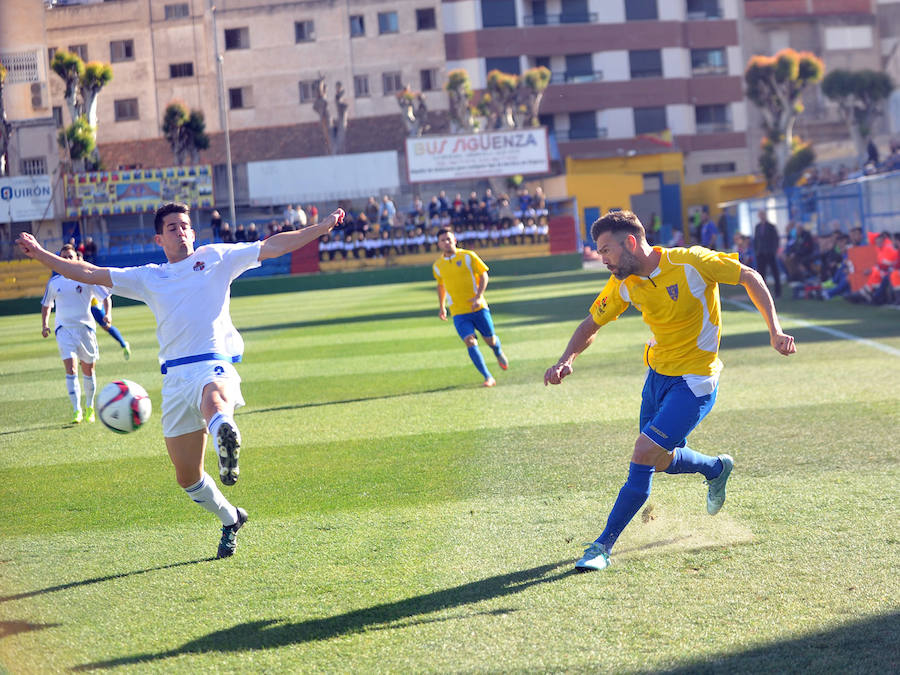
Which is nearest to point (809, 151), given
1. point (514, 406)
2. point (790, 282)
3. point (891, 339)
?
point (790, 282)

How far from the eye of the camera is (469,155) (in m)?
48.6

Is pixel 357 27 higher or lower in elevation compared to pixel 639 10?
lower

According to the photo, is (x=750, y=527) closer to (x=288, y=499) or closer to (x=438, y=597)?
(x=438, y=597)

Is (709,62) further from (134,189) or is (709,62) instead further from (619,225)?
(619,225)

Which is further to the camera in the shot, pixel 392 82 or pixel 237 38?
pixel 392 82

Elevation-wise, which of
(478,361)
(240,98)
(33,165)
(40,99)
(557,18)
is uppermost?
(557,18)

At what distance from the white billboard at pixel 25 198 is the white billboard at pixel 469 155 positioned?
53.1ft

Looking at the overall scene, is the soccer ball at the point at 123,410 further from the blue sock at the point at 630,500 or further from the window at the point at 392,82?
the window at the point at 392,82

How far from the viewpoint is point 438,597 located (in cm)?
572

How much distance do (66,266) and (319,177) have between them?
43.6 m

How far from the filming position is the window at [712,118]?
220 feet

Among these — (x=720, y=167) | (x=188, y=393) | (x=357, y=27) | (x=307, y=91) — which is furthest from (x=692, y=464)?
(x=720, y=167)

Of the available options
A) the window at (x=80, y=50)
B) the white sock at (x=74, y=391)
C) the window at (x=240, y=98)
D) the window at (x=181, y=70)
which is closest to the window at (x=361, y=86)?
the window at (x=240, y=98)

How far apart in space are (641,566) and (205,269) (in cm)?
321
